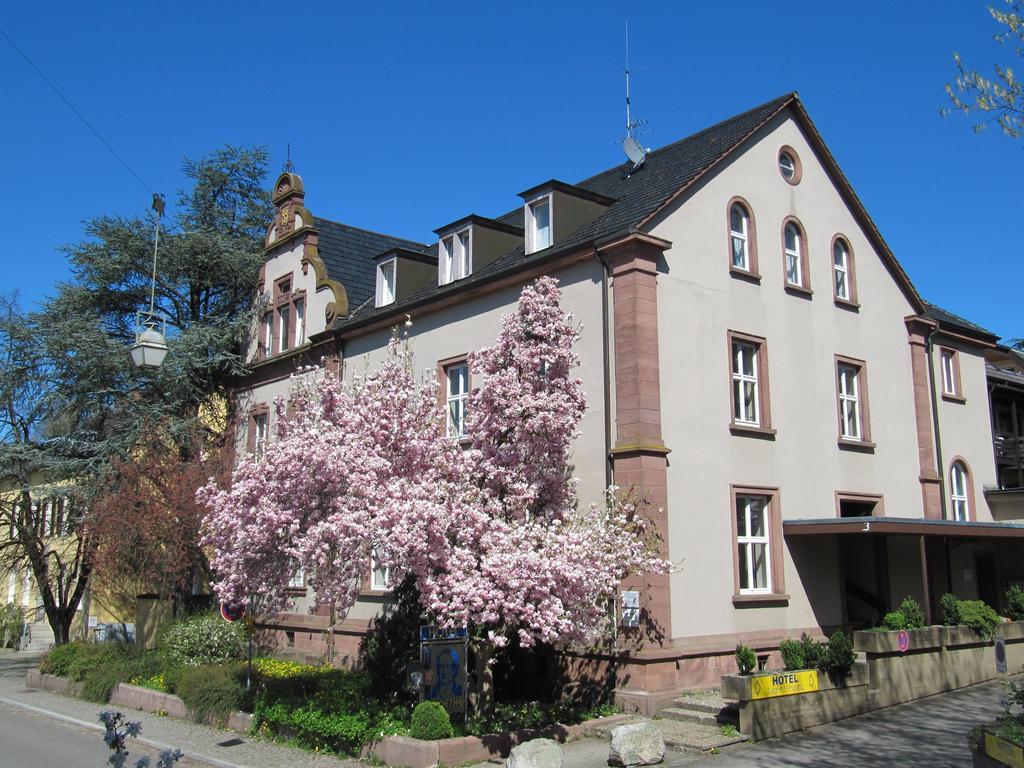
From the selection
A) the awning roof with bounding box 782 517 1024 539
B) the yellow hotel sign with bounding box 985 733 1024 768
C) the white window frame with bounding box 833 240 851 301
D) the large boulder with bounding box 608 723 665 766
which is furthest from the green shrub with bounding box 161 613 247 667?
the white window frame with bounding box 833 240 851 301

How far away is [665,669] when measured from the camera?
15.8m

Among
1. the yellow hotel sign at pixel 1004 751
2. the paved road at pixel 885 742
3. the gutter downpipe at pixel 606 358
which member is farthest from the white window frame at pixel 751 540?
the yellow hotel sign at pixel 1004 751

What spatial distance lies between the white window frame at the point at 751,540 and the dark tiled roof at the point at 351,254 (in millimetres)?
12959

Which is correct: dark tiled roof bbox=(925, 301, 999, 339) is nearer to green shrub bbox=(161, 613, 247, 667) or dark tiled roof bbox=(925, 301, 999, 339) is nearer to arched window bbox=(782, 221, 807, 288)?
arched window bbox=(782, 221, 807, 288)

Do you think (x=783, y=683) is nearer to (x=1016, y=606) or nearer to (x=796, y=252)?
(x=1016, y=606)

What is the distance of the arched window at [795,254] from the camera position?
21.0 metres

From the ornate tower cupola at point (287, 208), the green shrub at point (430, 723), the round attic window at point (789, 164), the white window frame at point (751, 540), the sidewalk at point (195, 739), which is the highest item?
the ornate tower cupola at point (287, 208)

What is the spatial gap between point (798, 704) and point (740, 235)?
973 centimetres

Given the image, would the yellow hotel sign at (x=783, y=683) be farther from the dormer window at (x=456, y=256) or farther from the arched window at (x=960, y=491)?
the arched window at (x=960, y=491)

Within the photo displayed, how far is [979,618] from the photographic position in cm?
1886

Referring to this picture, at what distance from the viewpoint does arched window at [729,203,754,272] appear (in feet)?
64.8

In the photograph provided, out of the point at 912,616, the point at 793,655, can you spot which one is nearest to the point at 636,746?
the point at 793,655

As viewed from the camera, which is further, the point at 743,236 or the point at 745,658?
the point at 743,236

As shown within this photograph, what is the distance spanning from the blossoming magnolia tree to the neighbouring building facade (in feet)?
6.31
